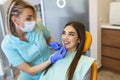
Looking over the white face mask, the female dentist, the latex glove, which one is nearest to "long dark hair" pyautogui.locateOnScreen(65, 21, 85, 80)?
the female dentist

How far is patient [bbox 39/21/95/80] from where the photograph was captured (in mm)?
1237

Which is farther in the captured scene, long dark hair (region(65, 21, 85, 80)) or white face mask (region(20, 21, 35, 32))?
white face mask (region(20, 21, 35, 32))

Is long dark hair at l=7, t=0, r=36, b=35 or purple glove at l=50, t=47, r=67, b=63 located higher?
long dark hair at l=7, t=0, r=36, b=35

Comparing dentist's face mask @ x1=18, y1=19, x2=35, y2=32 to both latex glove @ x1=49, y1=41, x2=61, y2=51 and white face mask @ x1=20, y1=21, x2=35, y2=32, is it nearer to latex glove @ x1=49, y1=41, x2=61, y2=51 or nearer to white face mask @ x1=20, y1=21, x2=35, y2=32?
Answer: white face mask @ x1=20, y1=21, x2=35, y2=32

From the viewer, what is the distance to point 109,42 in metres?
2.56

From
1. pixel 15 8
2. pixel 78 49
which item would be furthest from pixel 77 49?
pixel 15 8

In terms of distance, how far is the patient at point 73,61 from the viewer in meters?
1.24

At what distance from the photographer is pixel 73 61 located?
1264mm

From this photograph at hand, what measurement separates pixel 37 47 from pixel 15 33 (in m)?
0.21

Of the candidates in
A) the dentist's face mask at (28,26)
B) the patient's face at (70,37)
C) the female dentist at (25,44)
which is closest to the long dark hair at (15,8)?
the female dentist at (25,44)

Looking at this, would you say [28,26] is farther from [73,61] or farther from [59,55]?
[73,61]

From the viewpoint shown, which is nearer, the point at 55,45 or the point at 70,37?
the point at 70,37

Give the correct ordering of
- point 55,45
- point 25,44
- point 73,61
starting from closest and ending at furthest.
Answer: point 73,61 < point 25,44 < point 55,45

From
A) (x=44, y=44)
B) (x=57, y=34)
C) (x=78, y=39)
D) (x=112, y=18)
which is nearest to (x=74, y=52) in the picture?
(x=78, y=39)
